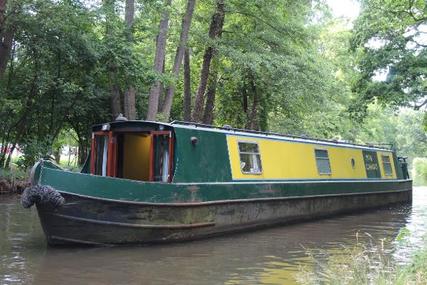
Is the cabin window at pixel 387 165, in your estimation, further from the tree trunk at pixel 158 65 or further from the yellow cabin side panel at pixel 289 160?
the tree trunk at pixel 158 65

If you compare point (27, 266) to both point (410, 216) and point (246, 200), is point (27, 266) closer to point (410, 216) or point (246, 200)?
point (246, 200)

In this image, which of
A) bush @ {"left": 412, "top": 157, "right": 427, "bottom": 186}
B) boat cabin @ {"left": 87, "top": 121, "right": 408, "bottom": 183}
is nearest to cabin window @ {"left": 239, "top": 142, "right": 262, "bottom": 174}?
boat cabin @ {"left": 87, "top": 121, "right": 408, "bottom": 183}

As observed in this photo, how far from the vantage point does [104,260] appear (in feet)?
26.3

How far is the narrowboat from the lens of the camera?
866 cm

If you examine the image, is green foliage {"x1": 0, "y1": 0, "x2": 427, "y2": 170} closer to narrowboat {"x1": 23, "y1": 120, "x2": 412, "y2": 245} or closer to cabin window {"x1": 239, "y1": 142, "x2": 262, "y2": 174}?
narrowboat {"x1": 23, "y1": 120, "x2": 412, "y2": 245}

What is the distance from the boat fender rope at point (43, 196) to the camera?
27.2 feet

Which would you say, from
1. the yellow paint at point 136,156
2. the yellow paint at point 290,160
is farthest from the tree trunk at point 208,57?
the yellow paint at point 136,156

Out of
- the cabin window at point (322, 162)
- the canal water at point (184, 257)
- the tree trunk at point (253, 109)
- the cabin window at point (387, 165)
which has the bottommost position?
the canal water at point (184, 257)

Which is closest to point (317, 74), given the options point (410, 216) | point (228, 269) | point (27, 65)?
point (410, 216)

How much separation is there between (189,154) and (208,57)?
402 inches

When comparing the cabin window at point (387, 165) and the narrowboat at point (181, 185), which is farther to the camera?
the cabin window at point (387, 165)

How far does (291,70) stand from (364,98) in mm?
3316

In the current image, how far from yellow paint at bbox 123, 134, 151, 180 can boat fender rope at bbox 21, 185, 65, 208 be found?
2.60m

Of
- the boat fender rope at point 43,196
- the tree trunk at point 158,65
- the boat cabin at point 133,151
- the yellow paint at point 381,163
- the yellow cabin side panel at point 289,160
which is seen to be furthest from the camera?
the yellow paint at point 381,163
